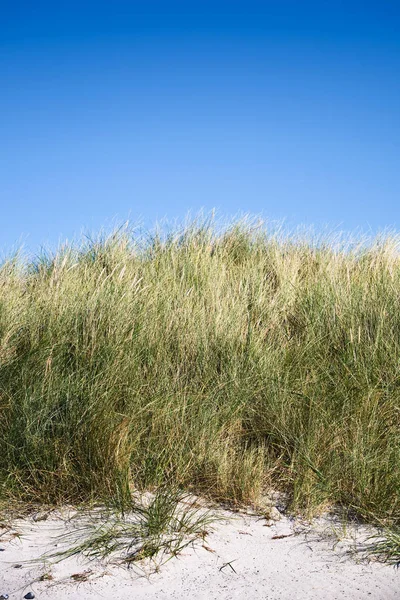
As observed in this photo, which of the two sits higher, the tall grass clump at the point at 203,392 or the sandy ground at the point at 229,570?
the tall grass clump at the point at 203,392

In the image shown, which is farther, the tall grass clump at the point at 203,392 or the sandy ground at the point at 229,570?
the tall grass clump at the point at 203,392

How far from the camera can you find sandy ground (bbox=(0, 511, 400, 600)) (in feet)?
9.34

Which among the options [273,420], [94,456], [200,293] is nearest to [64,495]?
[94,456]

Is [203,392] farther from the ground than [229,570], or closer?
farther from the ground

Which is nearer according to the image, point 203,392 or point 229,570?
point 229,570

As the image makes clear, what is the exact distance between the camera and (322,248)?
8.26 meters

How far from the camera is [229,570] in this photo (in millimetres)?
3020

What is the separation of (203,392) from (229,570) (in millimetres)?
1500

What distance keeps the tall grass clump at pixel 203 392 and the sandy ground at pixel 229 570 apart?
0.80 feet

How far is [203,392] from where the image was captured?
4.36m

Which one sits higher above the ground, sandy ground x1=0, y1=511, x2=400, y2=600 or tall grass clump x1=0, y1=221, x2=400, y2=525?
tall grass clump x1=0, y1=221, x2=400, y2=525

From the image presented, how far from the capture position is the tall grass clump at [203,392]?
3.56 metres

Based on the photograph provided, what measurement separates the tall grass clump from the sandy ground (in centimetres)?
24

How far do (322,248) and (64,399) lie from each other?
524 cm
